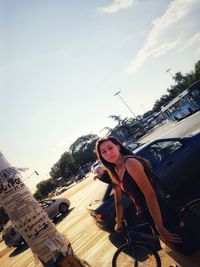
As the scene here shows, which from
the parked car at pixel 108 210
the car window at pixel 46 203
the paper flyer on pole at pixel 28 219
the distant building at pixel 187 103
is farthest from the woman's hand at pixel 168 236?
the distant building at pixel 187 103

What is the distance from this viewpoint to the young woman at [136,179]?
2.74 meters

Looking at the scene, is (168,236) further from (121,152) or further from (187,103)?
(187,103)

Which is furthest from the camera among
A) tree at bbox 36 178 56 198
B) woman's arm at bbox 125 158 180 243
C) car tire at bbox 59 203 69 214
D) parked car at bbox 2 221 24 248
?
tree at bbox 36 178 56 198

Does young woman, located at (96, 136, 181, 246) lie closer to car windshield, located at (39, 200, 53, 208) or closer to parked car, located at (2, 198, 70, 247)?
parked car, located at (2, 198, 70, 247)

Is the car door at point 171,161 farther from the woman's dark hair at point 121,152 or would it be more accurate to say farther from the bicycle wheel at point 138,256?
the woman's dark hair at point 121,152

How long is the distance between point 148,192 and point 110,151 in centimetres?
63

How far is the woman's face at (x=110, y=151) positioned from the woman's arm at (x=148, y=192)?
285mm

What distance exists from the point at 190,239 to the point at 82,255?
5.04m

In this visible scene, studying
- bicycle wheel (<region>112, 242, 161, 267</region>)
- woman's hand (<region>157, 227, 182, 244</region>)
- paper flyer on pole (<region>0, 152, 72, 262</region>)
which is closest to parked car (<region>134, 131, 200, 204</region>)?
bicycle wheel (<region>112, 242, 161, 267</region>)

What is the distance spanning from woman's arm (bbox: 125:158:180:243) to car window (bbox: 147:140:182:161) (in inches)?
167

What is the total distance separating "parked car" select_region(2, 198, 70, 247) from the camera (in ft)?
45.8

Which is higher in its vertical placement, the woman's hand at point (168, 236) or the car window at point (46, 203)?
the car window at point (46, 203)

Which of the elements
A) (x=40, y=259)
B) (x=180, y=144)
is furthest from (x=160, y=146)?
(x=40, y=259)

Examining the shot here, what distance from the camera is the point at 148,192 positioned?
8.96 feet
